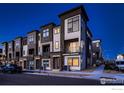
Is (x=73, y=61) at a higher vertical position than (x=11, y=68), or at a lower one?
higher

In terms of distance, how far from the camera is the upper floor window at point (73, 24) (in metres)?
4.93

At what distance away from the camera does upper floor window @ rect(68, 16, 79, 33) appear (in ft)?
16.2

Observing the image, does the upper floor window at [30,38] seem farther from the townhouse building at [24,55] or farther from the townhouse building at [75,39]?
the townhouse building at [75,39]

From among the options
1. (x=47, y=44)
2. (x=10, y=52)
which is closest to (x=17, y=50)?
(x=10, y=52)

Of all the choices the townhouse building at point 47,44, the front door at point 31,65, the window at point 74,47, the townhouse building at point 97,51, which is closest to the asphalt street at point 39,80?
the front door at point 31,65

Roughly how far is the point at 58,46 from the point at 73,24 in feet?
1.85

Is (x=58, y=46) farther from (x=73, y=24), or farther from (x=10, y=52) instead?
(x=10, y=52)

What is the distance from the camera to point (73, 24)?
16.4 ft

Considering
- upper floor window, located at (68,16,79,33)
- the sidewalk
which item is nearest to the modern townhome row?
upper floor window, located at (68,16,79,33)

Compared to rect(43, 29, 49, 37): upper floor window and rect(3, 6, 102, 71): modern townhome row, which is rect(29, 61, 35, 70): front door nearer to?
rect(3, 6, 102, 71): modern townhome row

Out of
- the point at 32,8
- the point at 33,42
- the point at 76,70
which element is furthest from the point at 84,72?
the point at 32,8
